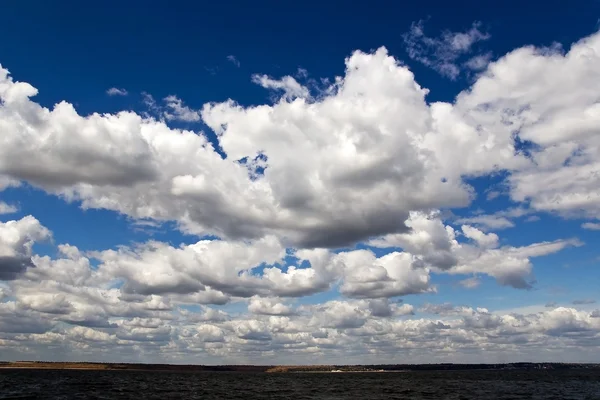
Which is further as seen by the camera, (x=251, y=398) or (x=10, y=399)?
(x=251, y=398)

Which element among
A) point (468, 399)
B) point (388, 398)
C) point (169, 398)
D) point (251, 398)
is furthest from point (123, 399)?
point (468, 399)

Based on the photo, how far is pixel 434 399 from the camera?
116 m

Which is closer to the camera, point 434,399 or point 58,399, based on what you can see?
point 58,399

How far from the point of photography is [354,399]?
115 meters

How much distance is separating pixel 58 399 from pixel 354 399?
65.0 meters

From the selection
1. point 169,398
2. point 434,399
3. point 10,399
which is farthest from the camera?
point 434,399

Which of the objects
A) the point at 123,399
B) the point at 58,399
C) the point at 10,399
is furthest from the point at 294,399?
the point at 10,399

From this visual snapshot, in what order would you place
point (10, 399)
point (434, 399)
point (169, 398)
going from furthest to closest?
point (434, 399)
point (169, 398)
point (10, 399)

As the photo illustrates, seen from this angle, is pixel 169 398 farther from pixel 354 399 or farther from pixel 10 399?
pixel 354 399

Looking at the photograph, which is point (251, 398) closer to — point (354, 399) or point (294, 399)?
point (294, 399)

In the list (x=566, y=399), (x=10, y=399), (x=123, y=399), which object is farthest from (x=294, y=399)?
(x=566, y=399)

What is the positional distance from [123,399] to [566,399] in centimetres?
10718

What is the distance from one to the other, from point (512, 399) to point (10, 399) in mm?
113847

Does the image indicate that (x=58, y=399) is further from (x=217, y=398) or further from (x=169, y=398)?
(x=217, y=398)
